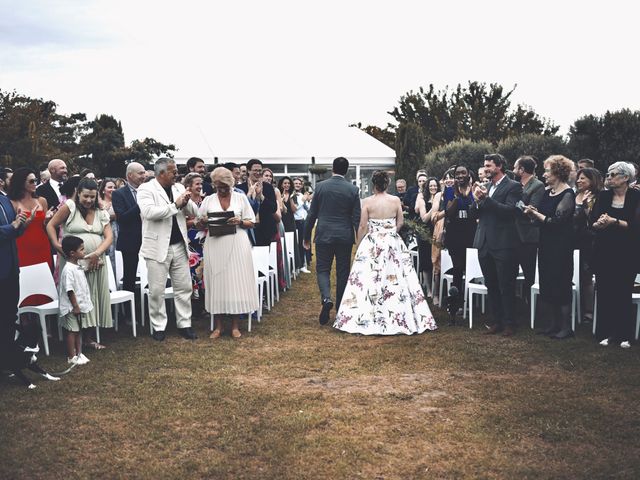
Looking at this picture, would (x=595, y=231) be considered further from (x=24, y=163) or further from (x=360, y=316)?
(x=24, y=163)

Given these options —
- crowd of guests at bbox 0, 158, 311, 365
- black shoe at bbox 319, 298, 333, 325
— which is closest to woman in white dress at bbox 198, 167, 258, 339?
crowd of guests at bbox 0, 158, 311, 365

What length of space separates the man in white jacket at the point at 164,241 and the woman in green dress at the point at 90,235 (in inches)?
19.3

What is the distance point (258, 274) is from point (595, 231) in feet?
14.1

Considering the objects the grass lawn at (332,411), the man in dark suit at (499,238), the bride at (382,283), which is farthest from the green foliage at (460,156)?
the grass lawn at (332,411)

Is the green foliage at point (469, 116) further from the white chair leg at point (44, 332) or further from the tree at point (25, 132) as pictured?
the white chair leg at point (44, 332)

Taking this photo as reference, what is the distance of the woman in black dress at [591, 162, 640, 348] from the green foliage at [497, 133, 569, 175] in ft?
43.3

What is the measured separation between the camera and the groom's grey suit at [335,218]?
888cm

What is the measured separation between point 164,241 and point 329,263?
234cm

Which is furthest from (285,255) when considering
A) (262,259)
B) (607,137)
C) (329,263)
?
(607,137)

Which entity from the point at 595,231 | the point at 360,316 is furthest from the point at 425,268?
the point at 595,231

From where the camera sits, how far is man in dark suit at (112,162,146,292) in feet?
28.0

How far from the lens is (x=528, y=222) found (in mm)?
8172

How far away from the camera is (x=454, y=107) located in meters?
41.9

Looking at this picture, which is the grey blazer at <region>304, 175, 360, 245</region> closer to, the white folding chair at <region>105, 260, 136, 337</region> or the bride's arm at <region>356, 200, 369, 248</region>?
the bride's arm at <region>356, 200, 369, 248</region>
